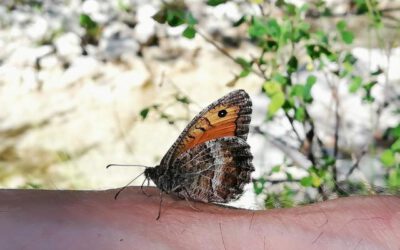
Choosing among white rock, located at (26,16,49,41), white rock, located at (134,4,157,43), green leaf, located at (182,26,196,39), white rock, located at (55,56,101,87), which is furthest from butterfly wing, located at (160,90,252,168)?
white rock, located at (26,16,49,41)

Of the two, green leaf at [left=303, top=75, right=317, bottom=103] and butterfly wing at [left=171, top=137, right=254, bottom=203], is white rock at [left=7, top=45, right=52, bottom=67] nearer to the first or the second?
green leaf at [left=303, top=75, right=317, bottom=103]

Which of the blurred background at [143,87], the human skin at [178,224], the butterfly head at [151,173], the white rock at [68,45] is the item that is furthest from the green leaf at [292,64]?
the white rock at [68,45]

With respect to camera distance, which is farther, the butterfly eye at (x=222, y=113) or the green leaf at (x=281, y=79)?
the green leaf at (x=281, y=79)

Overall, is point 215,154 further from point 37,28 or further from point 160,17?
point 37,28

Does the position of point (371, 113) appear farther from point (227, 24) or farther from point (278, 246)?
point (278, 246)

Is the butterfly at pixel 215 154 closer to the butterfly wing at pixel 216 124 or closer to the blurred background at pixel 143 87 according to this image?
the butterfly wing at pixel 216 124

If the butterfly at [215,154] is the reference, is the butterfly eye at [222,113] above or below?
above

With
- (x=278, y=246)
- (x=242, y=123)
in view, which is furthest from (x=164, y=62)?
(x=278, y=246)
